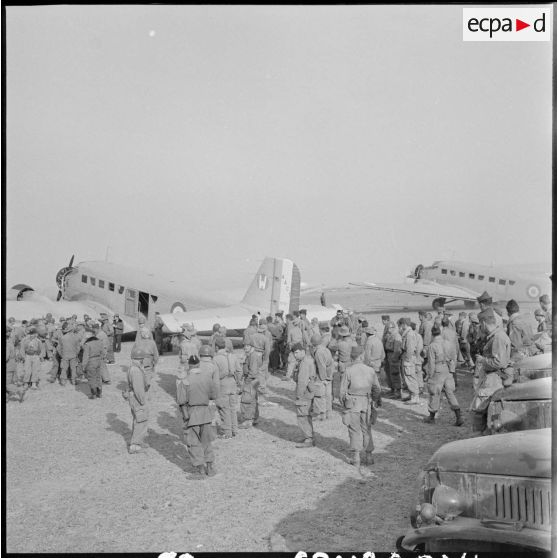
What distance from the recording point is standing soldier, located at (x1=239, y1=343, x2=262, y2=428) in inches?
399

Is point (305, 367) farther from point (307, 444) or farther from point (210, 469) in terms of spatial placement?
point (210, 469)

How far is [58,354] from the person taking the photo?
45.5ft

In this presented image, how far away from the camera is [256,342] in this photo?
1132 cm

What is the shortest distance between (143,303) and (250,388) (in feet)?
37.5

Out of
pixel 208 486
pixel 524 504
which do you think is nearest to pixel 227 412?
pixel 208 486

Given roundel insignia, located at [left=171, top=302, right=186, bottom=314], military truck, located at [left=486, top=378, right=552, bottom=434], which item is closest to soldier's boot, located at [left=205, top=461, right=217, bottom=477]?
military truck, located at [left=486, top=378, right=552, bottom=434]

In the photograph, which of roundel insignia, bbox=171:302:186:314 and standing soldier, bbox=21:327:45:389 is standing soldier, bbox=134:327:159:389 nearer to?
standing soldier, bbox=21:327:45:389

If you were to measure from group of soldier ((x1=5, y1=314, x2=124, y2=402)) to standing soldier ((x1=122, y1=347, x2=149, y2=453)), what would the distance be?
3.86 metres

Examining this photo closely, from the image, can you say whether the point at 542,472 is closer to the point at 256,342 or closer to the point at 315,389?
the point at 315,389

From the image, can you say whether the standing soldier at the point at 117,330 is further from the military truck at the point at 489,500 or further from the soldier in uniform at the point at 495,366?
the military truck at the point at 489,500

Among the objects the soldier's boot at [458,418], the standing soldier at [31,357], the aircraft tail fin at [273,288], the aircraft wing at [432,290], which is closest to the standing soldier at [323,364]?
the soldier's boot at [458,418]

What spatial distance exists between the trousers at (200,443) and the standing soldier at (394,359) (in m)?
5.62

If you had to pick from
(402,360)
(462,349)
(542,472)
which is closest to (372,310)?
(462,349)

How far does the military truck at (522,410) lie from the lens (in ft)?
20.5
